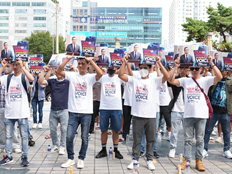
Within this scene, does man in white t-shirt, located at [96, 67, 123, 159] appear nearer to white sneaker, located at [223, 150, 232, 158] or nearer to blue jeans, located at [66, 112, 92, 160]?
blue jeans, located at [66, 112, 92, 160]

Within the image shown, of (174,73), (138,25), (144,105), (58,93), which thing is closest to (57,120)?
(58,93)

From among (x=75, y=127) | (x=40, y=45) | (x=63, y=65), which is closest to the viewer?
(x=63, y=65)

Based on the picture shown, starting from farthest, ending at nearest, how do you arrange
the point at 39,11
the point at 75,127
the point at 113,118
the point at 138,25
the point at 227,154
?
the point at 138,25
the point at 39,11
the point at 227,154
the point at 113,118
the point at 75,127

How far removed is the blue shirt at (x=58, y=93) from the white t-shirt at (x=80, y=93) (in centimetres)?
105

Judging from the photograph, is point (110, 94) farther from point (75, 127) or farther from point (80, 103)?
point (75, 127)

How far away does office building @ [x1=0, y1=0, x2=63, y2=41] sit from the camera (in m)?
116

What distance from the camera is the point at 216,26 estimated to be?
21953 millimetres

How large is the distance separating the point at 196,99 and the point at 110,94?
200 cm

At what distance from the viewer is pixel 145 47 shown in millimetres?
6023

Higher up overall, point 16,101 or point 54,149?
point 16,101

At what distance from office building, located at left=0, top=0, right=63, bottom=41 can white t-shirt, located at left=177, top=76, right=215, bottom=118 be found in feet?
373

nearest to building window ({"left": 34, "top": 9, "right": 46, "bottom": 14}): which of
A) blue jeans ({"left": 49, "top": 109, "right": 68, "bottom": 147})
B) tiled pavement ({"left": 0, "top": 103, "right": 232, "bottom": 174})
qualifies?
tiled pavement ({"left": 0, "top": 103, "right": 232, "bottom": 174})

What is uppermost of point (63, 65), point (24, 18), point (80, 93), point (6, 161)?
point (24, 18)

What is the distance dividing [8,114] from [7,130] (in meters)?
0.37
